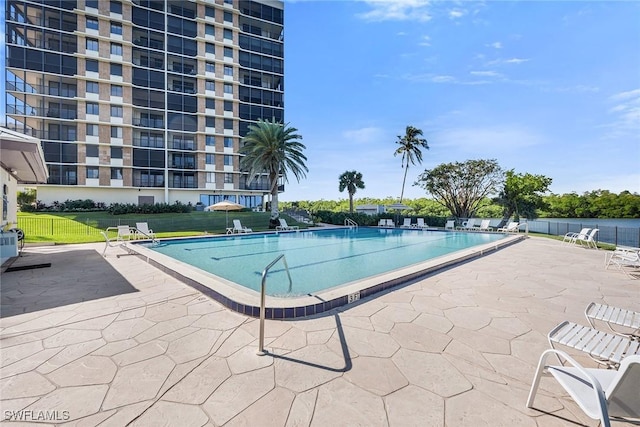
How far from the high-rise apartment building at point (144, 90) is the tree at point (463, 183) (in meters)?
20.4

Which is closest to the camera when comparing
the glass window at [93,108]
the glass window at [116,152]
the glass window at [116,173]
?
the glass window at [93,108]

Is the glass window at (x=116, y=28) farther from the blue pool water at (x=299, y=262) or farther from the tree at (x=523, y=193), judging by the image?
the tree at (x=523, y=193)

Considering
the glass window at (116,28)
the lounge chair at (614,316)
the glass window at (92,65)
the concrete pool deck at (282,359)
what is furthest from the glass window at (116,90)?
the lounge chair at (614,316)

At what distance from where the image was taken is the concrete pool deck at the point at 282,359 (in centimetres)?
218

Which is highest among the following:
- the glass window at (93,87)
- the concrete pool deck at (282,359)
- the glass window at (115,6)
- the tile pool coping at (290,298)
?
the glass window at (115,6)

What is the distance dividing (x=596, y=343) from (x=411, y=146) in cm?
3305

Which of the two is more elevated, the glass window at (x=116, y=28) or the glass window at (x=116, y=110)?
the glass window at (x=116, y=28)

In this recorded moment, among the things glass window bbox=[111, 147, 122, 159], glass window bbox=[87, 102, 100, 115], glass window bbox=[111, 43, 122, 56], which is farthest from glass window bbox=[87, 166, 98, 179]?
glass window bbox=[111, 43, 122, 56]

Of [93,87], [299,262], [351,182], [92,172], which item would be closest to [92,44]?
[93,87]

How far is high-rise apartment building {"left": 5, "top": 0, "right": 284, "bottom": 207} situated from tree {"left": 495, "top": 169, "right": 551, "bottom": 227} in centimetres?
2506

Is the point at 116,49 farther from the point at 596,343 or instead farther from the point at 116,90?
the point at 596,343

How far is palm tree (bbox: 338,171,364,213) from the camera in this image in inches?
1332

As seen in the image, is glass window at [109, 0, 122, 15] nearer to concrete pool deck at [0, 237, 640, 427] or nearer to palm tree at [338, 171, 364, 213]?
palm tree at [338, 171, 364, 213]

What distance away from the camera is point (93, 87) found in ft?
99.4
